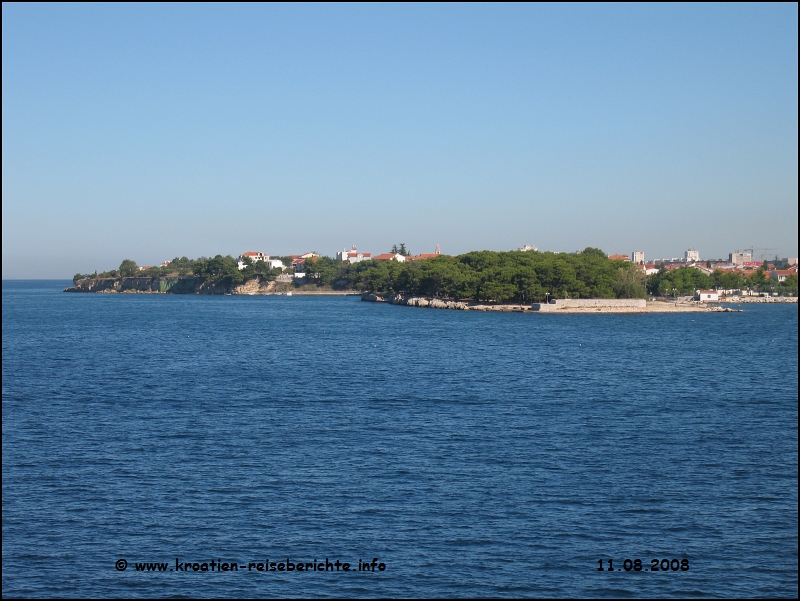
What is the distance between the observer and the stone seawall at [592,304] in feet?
205

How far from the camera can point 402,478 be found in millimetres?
13070

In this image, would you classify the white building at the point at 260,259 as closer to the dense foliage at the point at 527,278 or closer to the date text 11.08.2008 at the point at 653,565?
the dense foliage at the point at 527,278

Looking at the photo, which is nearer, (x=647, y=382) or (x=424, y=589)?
(x=424, y=589)

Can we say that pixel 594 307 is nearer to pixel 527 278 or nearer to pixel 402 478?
pixel 527 278

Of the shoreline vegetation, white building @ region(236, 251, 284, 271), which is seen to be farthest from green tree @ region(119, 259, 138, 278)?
white building @ region(236, 251, 284, 271)

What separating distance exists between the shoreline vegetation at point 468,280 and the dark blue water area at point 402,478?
31.5 metres

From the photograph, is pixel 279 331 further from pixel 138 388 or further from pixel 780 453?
pixel 780 453

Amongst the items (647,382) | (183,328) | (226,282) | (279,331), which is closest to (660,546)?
(647,382)

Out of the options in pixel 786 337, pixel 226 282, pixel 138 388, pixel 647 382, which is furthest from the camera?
pixel 226 282

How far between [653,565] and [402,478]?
14.6 ft

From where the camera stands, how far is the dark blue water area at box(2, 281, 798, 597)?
969cm

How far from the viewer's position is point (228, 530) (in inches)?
425

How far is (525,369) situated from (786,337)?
22.3 m

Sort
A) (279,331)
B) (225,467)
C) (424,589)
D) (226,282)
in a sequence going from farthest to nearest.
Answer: (226,282) < (279,331) < (225,467) < (424,589)
